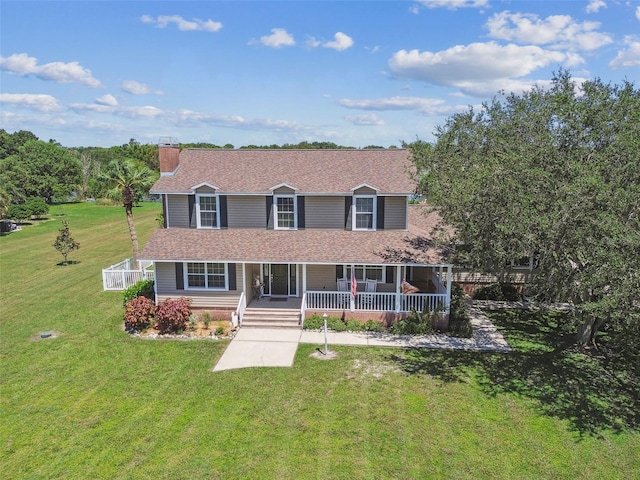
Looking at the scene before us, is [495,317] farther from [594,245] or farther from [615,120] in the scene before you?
[615,120]

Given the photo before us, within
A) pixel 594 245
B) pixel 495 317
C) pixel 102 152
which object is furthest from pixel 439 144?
pixel 102 152

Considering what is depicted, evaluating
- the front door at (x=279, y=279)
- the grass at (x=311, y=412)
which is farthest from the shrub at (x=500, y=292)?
the front door at (x=279, y=279)

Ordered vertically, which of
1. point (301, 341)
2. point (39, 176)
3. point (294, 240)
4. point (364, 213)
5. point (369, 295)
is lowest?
point (301, 341)

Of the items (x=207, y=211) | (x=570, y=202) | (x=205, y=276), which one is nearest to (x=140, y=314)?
(x=205, y=276)

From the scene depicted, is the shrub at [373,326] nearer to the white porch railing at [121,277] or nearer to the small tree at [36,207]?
the white porch railing at [121,277]

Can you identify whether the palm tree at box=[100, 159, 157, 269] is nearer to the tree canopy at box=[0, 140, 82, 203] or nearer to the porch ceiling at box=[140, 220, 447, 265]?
the porch ceiling at box=[140, 220, 447, 265]

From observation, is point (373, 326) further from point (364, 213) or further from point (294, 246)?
point (364, 213)

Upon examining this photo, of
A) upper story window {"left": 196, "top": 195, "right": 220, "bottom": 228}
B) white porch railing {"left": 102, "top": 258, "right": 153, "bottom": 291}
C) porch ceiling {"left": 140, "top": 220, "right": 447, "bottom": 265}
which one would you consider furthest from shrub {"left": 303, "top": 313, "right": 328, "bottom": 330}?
white porch railing {"left": 102, "top": 258, "right": 153, "bottom": 291}
